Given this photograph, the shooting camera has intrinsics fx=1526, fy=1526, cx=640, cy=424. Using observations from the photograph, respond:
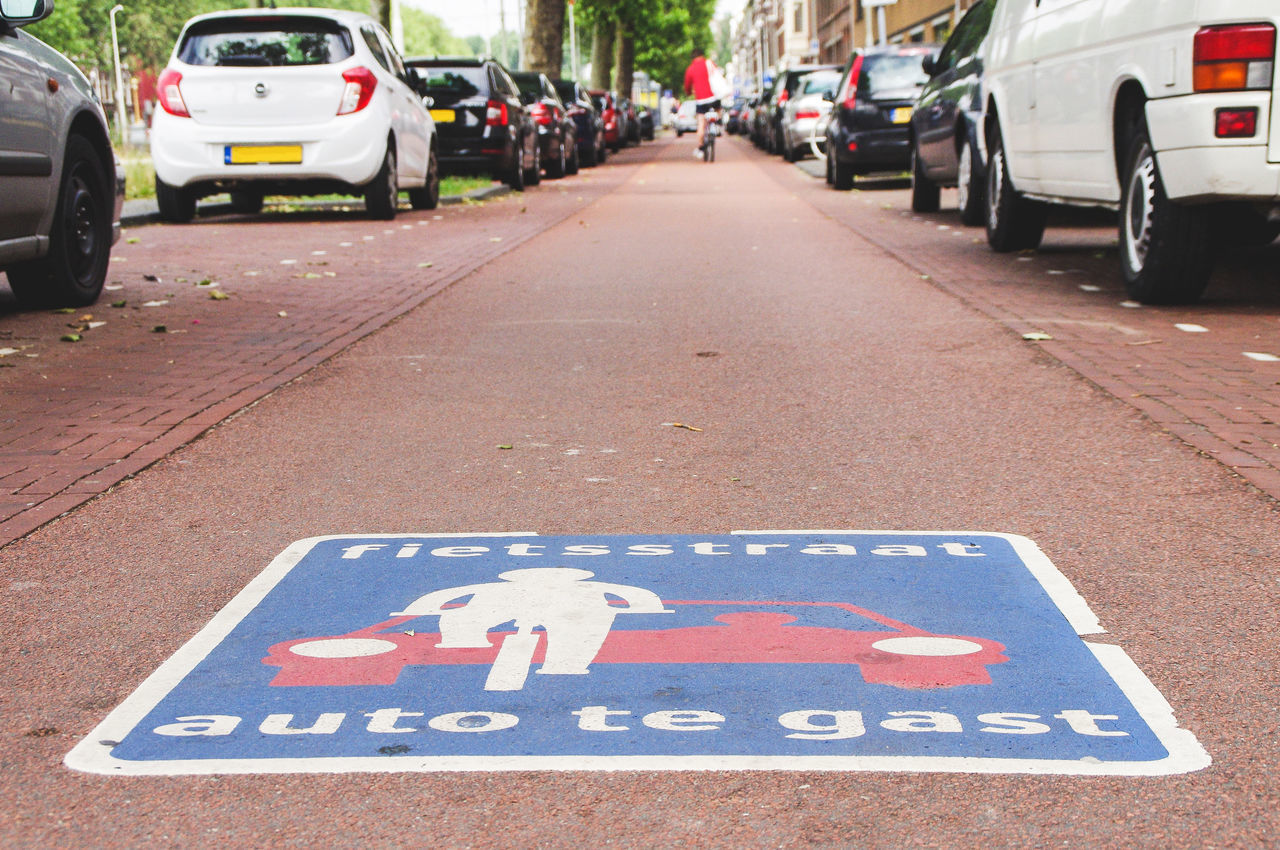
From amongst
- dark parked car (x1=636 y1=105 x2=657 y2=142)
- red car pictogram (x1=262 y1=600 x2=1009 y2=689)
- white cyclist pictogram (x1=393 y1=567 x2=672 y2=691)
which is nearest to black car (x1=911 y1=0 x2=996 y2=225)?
white cyclist pictogram (x1=393 y1=567 x2=672 y2=691)

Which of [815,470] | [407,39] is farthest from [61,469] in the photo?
[407,39]

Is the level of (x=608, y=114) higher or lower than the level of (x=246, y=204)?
higher

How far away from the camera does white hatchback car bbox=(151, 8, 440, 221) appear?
46.9 feet

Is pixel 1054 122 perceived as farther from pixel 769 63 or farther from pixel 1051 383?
pixel 769 63

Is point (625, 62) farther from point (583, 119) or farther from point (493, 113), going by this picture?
point (493, 113)

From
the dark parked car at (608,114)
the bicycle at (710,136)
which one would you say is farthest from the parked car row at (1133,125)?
the dark parked car at (608,114)

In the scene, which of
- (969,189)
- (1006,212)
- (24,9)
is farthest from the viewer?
(969,189)

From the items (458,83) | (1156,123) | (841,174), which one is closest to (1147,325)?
(1156,123)

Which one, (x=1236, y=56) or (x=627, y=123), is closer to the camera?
(x=1236, y=56)

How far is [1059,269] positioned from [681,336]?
3757mm

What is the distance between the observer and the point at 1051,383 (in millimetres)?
6273

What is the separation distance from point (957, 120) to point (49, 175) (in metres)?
7.92

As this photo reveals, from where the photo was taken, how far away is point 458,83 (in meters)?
19.9

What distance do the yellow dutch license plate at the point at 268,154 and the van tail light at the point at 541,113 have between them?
9.88 meters
